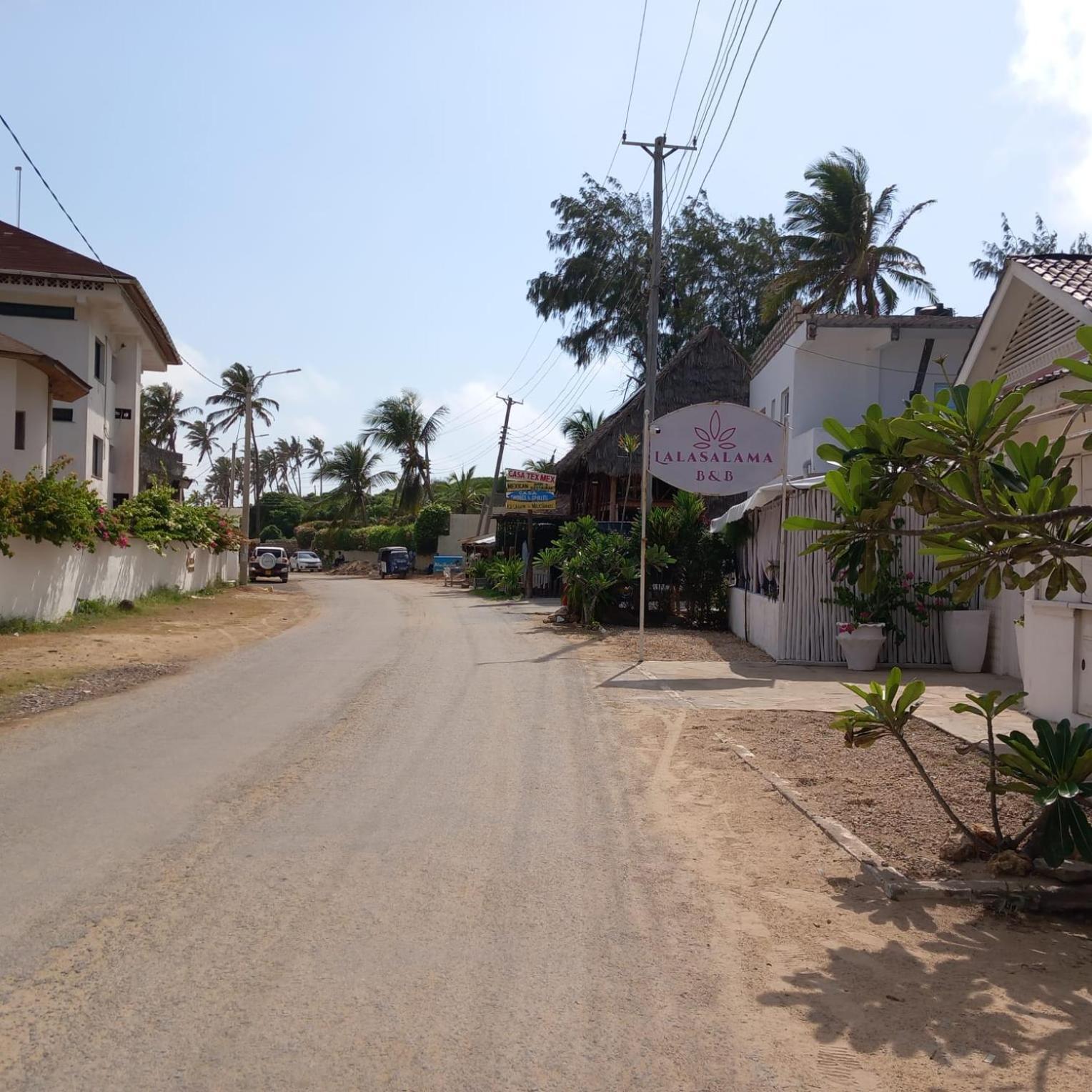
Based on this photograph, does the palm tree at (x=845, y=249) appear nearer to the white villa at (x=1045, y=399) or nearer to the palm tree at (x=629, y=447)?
the palm tree at (x=629, y=447)

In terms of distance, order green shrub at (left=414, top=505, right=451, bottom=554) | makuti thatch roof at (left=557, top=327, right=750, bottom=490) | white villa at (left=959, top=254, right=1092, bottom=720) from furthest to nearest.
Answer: green shrub at (left=414, top=505, right=451, bottom=554) < makuti thatch roof at (left=557, top=327, right=750, bottom=490) < white villa at (left=959, top=254, right=1092, bottom=720)

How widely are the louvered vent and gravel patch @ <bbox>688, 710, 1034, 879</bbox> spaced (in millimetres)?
4812

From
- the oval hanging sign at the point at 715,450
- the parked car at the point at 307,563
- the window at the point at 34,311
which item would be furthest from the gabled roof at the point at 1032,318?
the parked car at the point at 307,563

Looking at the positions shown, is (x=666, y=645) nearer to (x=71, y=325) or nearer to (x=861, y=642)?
(x=861, y=642)

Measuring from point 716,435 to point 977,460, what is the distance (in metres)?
12.6

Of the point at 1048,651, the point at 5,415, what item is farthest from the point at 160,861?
the point at 5,415

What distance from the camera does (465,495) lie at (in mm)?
73188

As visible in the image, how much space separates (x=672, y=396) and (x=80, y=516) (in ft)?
68.1

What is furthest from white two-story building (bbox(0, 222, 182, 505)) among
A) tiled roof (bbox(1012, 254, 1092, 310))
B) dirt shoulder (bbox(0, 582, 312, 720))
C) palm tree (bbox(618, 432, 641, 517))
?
tiled roof (bbox(1012, 254, 1092, 310))

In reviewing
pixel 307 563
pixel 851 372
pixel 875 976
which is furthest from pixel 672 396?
pixel 307 563

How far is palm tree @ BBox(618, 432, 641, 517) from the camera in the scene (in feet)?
109

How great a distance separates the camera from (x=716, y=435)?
17766mm

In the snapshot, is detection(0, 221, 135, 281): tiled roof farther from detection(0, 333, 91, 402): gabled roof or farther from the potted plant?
the potted plant

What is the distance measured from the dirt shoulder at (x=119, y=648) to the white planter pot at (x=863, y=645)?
369 inches
